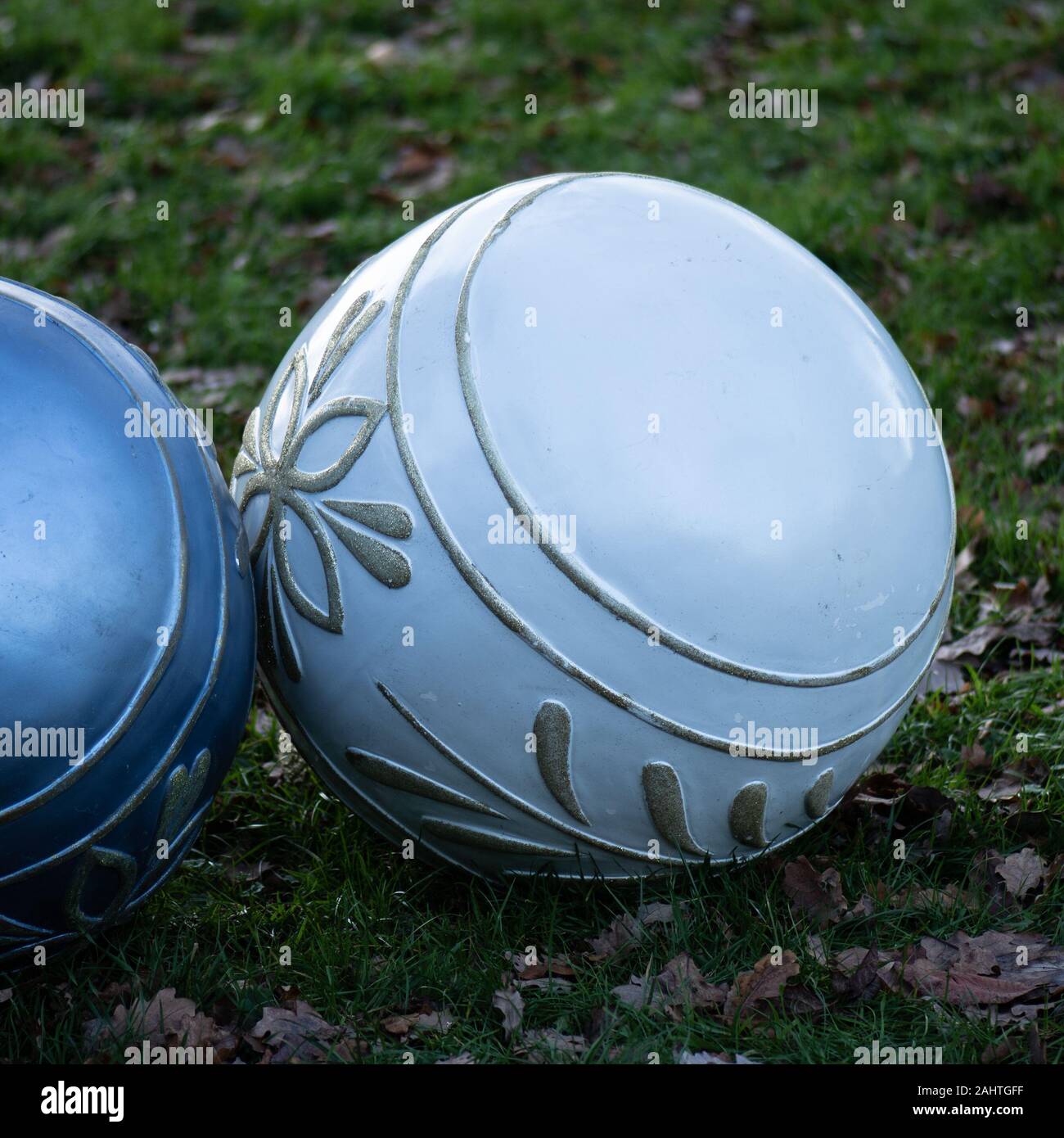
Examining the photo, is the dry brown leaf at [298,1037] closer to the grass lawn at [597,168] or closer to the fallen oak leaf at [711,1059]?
the grass lawn at [597,168]

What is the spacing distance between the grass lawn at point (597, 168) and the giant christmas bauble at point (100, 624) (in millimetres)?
392

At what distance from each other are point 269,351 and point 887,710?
11.0 feet

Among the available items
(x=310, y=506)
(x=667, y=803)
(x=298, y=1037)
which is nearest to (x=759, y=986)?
(x=667, y=803)

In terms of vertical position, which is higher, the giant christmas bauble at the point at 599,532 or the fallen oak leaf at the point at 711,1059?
the giant christmas bauble at the point at 599,532

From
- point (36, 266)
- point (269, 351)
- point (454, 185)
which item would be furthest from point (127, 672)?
point (454, 185)

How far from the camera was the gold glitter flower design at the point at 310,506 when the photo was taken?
2.48m

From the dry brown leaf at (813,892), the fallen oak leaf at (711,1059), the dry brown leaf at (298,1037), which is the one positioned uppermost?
the dry brown leaf at (813,892)

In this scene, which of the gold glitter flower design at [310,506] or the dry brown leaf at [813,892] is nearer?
the gold glitter flower design at [310,506]

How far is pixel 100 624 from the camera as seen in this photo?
228 cm

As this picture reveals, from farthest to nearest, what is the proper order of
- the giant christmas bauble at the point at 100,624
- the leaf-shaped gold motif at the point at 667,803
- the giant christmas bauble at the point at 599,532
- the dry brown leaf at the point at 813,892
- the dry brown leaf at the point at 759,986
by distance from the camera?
the dry brown leaf at the point at 813,892, the dry brown leaf at the point at 759,986, the leaf-shaped gold motif at the point at 667,803, the giant christmas bauble at the point at 599,532, the giant christmas bauble at the point at 100,624

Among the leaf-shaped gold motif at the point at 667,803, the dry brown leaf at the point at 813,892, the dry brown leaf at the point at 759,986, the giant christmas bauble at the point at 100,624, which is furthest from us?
the dry brown leaf at the point at 813,892

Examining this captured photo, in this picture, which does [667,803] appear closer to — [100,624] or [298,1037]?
[298,1037]

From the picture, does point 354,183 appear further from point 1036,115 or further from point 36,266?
point 1036,115

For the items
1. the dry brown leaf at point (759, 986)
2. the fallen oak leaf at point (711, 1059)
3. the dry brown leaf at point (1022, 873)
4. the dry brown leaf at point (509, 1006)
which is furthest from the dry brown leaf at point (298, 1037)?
the dry brown leaf at point (1022, 873)
